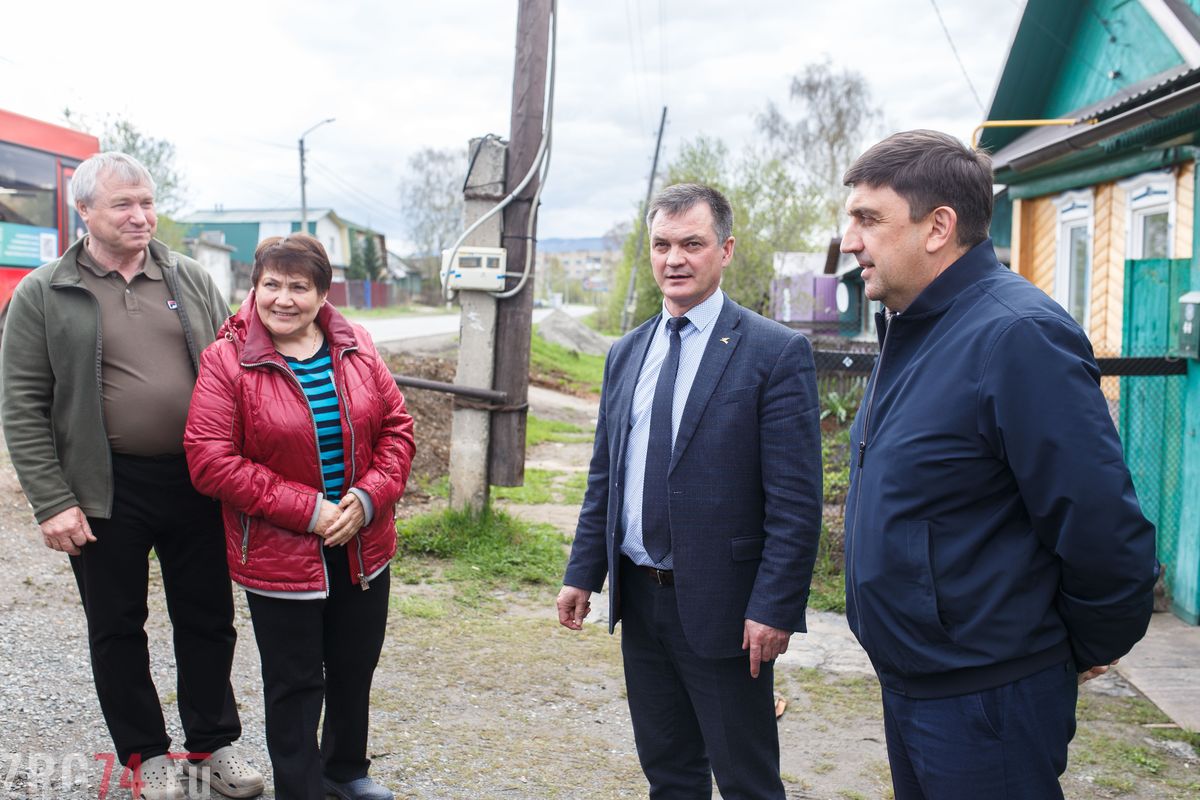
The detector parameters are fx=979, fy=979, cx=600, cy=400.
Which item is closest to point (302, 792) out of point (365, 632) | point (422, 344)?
point (365, 632)

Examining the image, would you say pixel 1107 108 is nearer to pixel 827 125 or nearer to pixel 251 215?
pixel 827 125

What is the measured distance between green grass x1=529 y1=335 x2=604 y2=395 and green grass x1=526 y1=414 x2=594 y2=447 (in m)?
3.38

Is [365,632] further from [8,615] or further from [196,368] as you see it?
[8,615]

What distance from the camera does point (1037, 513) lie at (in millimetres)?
1808

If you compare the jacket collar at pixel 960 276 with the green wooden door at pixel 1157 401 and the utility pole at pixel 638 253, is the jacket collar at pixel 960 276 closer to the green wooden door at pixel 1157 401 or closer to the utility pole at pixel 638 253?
the green wooden door at pixel 1157 401

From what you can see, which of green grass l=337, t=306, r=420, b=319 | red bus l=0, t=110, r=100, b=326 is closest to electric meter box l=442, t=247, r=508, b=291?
red bus l=0, t=110, r=100, b=326

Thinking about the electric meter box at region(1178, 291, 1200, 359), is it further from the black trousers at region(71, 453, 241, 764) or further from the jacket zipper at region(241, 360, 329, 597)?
the black trousers at region(71, 453, 241, 764)

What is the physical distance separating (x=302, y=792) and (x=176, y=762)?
2.13 feet

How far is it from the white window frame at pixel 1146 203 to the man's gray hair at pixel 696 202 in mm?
5106

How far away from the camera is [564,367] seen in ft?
68.9

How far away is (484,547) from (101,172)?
376 cm

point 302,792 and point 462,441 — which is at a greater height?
point 462,441

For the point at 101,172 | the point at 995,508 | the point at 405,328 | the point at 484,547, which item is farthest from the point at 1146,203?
the point at 405,328

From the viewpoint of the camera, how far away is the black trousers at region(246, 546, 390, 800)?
3.04 m
